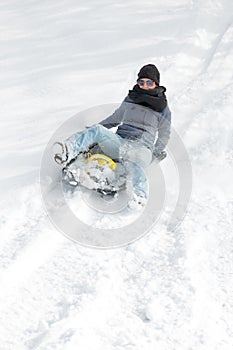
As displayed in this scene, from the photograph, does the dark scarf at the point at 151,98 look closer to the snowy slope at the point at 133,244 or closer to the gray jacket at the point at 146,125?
the gray jacket at the point at 146,125

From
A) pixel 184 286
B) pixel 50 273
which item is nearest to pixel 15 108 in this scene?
pixel 50 273

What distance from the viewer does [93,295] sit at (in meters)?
3.36

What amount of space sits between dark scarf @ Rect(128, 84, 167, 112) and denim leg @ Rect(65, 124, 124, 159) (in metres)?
0.51

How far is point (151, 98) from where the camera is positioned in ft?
16.4

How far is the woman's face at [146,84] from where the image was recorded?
504cm

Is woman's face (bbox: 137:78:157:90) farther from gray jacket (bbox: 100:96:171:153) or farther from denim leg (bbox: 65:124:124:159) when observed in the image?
denim leg (bbox: 65:124:124:159)

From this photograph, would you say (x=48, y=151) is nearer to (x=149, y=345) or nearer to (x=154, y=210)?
(x=154, y=210)

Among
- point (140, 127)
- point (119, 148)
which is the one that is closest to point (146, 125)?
point (140, 127)

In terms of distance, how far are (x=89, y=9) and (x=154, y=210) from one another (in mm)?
7383

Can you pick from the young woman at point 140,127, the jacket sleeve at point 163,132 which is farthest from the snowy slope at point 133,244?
the young woman at point 140,127

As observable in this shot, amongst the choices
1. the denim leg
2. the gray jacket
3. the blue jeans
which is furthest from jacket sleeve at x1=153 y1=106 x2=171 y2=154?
the denim leg

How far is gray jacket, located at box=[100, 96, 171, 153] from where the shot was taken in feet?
16.2

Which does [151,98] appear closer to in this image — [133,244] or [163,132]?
[163,132]

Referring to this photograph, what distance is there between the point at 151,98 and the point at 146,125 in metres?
0.29
